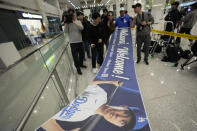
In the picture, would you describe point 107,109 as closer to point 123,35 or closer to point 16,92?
point 16,92

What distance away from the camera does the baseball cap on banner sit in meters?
0.67

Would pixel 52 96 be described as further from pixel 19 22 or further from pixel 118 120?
pixel 19 22

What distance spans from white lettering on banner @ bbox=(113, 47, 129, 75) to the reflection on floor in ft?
2.46

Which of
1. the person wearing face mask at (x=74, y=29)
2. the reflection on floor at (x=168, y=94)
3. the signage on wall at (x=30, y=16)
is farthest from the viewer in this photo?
the signage on wall at (x=30, y=16)

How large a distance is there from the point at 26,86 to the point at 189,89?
3545mm

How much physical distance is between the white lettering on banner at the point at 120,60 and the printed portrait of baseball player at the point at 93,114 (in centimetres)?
57

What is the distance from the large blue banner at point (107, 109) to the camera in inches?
27.0

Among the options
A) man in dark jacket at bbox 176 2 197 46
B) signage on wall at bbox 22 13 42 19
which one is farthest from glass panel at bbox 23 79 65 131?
signage on wall at bbox 22 13 42 19

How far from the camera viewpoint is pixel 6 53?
3.67 m

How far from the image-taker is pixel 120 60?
1740 mm

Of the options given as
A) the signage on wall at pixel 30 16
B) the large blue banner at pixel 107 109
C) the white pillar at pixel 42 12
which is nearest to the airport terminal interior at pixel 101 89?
the large blue banner at pixel 107 109

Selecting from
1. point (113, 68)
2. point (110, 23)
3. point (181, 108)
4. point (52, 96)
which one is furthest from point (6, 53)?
point (181, 108)

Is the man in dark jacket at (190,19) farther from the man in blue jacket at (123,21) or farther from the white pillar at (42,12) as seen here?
the white pillar at (42,12)

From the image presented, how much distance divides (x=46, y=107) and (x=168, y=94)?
2.14 meters
